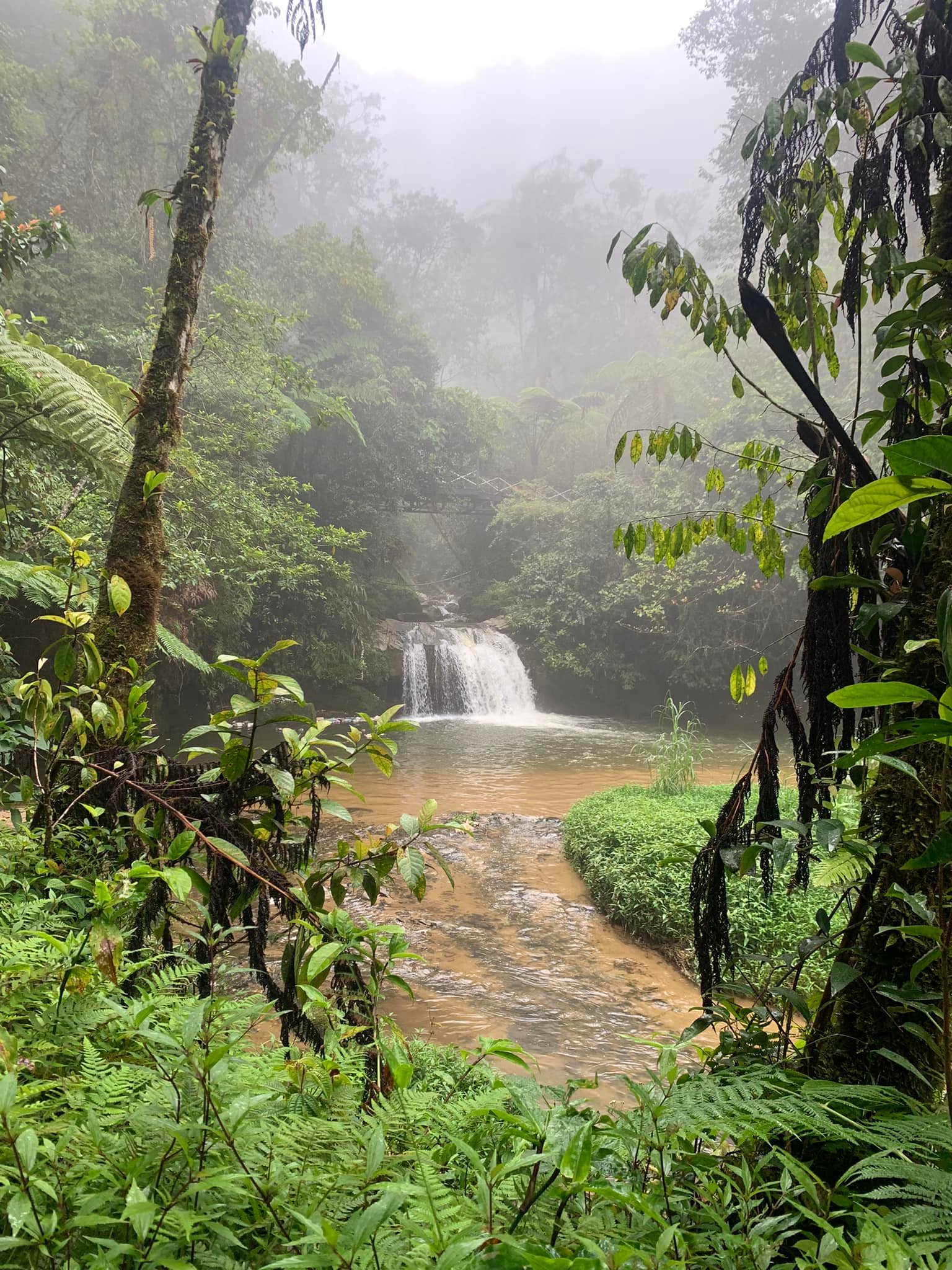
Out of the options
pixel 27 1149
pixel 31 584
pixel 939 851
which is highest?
pixel 31 584

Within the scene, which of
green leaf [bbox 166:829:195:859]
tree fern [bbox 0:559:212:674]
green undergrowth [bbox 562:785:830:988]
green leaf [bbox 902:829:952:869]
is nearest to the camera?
green leaf [bbox 902:829:952:869]

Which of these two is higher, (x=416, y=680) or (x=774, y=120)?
(x=774, y=120)

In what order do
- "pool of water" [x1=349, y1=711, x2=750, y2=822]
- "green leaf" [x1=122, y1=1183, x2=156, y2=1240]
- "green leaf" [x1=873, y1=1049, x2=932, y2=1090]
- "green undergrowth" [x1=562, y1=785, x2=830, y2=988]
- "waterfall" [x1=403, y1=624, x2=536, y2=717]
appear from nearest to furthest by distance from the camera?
"green leaf" [x1=122, y1=1183, x2=156, y2=1240] → "green leaf" [x1=873, y1=1049, x2=932, y2=1090] → "green undergrowth" [x1=562, y1=785, x2=830, y2=988] → "pool of water" [x1=349, y1=711, x2=750, y2=822] → "waterfall" [x1=403, y1=624, x2=536, y2=717]

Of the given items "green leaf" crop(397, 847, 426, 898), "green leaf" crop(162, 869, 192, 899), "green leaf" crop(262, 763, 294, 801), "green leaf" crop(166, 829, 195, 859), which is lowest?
"green leaf" crop(397, 847, 426, 898)

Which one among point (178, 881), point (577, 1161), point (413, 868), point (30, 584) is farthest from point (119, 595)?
point (30, 584)

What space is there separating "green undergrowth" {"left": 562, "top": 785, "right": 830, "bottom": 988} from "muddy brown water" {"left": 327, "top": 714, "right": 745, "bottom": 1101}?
0.52ft

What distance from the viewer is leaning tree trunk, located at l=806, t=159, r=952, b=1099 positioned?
3.66 feet

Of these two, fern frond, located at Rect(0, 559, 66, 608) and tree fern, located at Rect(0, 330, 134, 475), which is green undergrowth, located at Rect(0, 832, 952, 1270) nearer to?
fern frond, located at Rect(0, 559, 66, 608)

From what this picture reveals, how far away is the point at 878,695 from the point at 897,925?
0.80m

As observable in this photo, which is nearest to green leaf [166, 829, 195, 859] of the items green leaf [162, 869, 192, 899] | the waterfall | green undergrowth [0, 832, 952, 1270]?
green leaf [162, 869, 192, 899]

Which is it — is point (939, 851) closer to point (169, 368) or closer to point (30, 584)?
point (169, 368)

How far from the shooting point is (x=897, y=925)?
1140 mm

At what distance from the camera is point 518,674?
53.4ft

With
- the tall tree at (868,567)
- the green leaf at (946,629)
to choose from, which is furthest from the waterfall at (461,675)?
the green leaf at (946,629)
